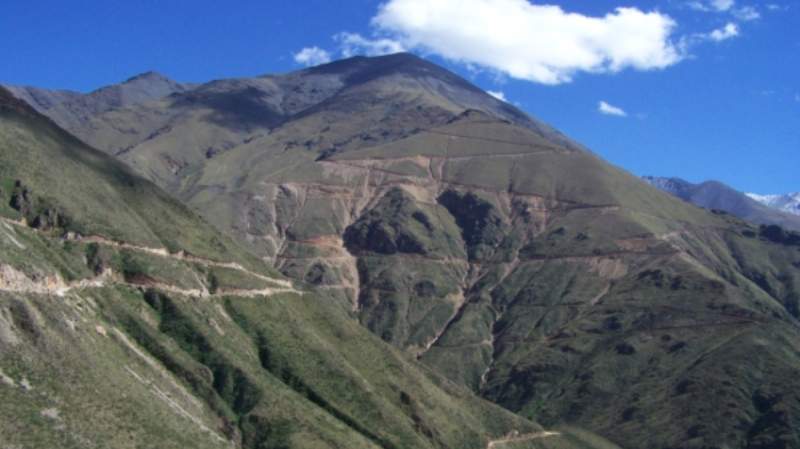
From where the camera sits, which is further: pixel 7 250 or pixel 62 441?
pixel 7 250

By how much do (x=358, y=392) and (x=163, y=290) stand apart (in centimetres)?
4409

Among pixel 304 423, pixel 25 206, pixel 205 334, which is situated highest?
pixel 25 206

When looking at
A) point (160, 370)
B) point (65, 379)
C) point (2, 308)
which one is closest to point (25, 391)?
point (65, 379)

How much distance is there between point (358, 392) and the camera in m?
180

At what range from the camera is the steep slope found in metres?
116

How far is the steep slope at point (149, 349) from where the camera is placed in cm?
11575

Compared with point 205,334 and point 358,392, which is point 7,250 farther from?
point 358,392

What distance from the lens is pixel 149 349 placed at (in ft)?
517

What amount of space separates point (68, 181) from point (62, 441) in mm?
95827

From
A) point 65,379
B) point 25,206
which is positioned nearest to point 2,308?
point 65,379

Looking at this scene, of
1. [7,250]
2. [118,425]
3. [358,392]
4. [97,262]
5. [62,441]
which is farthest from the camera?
[358,392]

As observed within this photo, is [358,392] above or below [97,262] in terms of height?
below

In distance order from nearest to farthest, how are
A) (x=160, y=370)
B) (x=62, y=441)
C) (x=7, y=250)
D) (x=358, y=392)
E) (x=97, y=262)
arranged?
(x=62, y=441) → (x=7, y=250) → (x=160, y=370) → (x=97, y=262) → (x=358, y=392)

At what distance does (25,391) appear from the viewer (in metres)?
107
